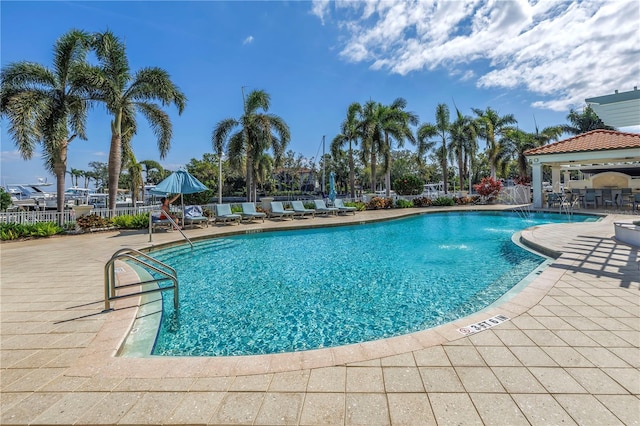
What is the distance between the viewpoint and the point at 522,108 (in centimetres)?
2741

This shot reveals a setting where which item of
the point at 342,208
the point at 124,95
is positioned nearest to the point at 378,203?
the point at 342,208

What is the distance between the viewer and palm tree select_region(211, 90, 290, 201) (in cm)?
1673

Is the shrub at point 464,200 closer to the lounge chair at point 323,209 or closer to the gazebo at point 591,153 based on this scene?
the gazebo at point 591,153

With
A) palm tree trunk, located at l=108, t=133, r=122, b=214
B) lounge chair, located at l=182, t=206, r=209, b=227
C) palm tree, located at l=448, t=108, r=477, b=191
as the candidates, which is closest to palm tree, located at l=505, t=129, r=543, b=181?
palm tree, located at l=448, t=108, r=477, b=191

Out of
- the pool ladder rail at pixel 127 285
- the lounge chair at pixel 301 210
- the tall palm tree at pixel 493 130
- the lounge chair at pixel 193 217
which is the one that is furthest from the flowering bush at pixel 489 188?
the pool ladder rail at pixel 127 285

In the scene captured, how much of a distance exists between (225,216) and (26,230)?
659 cm

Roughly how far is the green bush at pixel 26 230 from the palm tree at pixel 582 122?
42427 mm

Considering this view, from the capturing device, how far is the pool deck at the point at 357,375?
1979mm

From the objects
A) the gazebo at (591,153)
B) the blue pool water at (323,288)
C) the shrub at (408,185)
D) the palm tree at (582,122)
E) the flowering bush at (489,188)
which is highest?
the palm tree at (582,122)

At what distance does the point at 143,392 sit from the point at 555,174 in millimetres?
27132

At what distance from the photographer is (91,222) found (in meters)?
11.0

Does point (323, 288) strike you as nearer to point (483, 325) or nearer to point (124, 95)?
point (483, 325)

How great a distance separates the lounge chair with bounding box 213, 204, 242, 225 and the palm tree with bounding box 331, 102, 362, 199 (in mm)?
10202

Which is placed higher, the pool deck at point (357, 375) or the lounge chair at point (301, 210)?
the lounge chair at point (301, 210)
